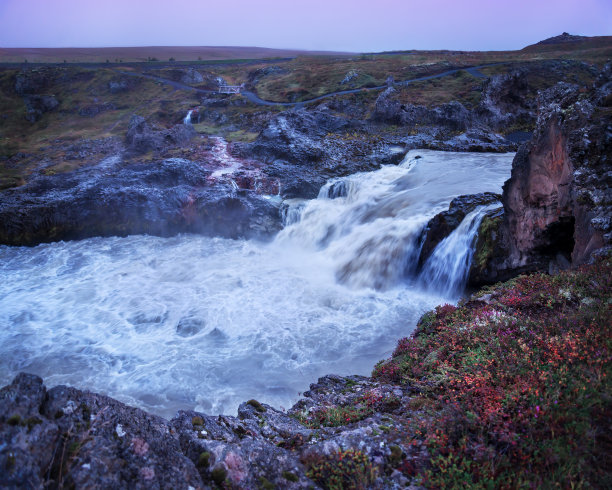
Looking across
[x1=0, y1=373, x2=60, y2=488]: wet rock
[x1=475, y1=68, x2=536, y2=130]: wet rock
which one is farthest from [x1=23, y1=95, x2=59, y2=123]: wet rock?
[x1=0, y1=373, x2=60, y2=488]: wet rock

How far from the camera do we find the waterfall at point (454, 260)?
53.2ft

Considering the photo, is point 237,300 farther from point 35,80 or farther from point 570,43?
point 570,43

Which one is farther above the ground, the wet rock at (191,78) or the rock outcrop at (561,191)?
the wet rock at (191,78)

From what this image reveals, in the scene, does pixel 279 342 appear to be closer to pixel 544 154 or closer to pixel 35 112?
pixel 544 154

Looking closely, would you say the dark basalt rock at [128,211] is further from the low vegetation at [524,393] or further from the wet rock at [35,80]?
the wet rock at [35,80]

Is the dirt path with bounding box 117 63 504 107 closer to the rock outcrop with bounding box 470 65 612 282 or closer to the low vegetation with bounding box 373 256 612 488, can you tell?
the rock outcrop with bounding box 470 65 612 282

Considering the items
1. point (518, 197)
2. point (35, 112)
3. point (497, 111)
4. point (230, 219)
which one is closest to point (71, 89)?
point (35, 112)

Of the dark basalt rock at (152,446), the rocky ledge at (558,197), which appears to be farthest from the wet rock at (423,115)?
the dark basalt rock at (152,446)

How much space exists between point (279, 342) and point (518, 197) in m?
11.7

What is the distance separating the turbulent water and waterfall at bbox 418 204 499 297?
0.06 metres

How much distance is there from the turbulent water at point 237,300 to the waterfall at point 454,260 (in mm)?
65

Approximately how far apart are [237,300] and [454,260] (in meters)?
11.2

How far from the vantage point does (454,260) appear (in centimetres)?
1667

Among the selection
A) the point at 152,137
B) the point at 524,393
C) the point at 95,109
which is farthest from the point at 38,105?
the point at 524,393
